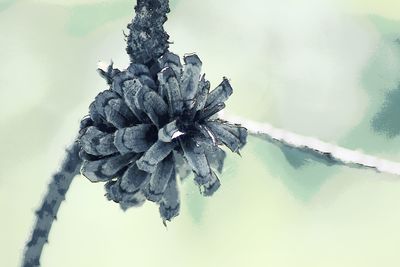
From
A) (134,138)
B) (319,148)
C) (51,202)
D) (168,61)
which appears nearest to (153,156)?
(134,138)

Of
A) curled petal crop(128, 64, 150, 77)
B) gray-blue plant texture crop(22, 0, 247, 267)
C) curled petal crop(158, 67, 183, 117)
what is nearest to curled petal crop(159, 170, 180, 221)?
gray-blue plant texture crop(22, 0, 247, 267)

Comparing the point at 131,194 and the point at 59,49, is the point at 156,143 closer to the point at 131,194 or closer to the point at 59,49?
the point at 131,194

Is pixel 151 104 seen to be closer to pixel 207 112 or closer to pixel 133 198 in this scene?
pixel 207 112

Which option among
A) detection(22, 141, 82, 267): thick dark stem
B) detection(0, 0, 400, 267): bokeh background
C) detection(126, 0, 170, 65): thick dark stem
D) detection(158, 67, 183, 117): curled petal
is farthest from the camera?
detection(0, 0, 400, 267): bokeh background

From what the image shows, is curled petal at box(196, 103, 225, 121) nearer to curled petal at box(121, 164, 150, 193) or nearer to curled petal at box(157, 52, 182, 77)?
curled petal at box(157, 52, 182, 77)

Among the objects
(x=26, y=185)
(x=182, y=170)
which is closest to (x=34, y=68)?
(x=26, y=185)

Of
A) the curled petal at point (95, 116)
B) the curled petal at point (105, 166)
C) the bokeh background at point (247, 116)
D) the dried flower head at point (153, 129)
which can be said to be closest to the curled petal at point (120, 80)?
the dried flower head at point (153, 129)
